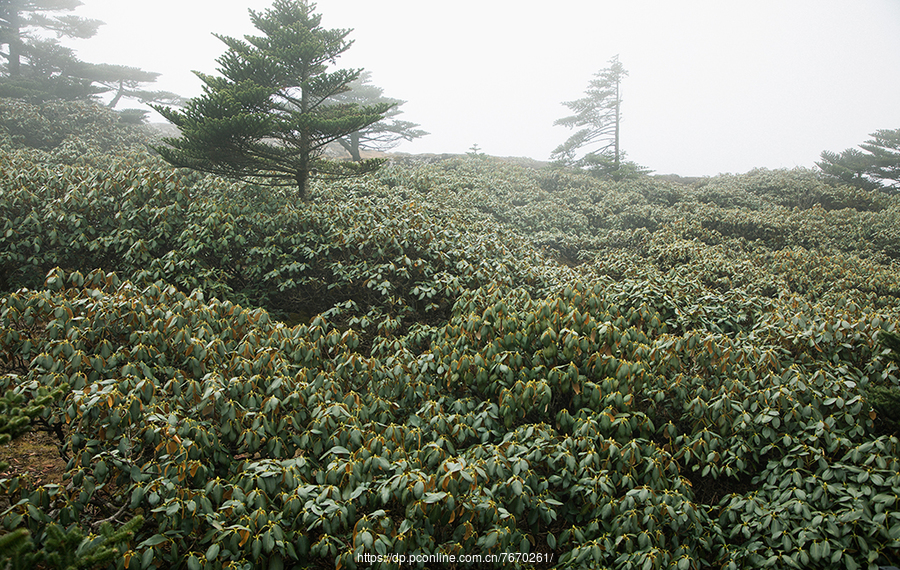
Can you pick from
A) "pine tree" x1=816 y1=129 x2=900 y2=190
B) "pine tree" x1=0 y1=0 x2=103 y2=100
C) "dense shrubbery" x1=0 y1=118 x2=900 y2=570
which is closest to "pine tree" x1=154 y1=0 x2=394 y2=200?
"dense shrubbery" x1=0 y1=118 x2=900 y2=570

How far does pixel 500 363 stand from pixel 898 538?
315 cm

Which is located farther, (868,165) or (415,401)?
(868,165)

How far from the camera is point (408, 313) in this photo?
6988 mm

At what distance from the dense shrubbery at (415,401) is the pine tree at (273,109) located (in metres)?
1.17

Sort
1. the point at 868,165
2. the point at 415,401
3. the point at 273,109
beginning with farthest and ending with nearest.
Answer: the point at 868,165 < the point at 273,109 < the point at 415,401

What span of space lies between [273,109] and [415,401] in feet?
23.4

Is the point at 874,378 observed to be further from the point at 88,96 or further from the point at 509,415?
the point at 88,96

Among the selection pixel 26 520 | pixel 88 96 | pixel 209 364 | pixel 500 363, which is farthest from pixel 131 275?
pixel 88 96

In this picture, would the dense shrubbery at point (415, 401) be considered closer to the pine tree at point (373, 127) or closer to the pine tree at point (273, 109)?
the pine tree at point (273, 109)

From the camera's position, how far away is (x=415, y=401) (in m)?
4.56

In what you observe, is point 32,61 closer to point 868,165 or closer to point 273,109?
point 273,109

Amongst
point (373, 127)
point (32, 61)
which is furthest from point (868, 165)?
point (32, 61)

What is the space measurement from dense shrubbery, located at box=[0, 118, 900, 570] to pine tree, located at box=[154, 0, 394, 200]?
1.17 meters

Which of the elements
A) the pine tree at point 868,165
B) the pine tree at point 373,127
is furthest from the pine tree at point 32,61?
the pine tree at point 868,165
